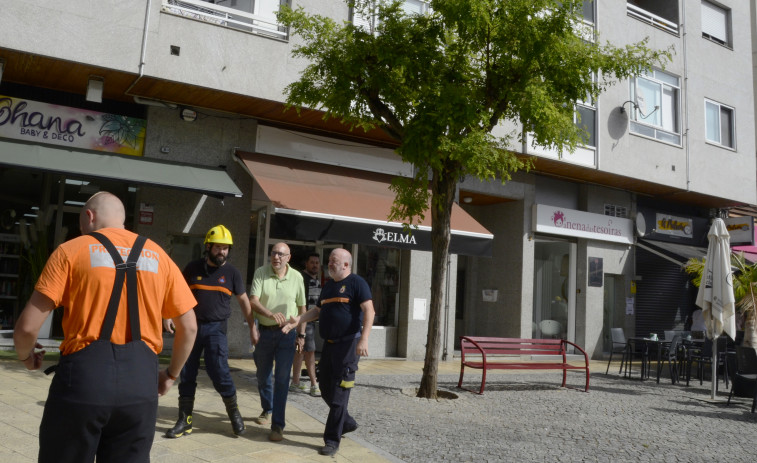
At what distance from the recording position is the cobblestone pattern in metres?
6.07

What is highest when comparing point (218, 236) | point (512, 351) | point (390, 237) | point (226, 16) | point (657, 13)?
point (657, 13)

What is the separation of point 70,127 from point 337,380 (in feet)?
24.4

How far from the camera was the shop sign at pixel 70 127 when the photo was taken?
1008 cm

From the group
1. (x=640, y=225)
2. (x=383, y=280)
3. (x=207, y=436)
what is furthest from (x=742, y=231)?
(x=207, y=436)

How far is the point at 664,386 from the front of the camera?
11.4 m

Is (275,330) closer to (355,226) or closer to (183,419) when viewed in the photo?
(183,419)

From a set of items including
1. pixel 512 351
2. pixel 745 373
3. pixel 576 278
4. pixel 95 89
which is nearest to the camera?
pixel 745 373

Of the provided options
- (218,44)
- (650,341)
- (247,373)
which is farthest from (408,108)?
(650,341)

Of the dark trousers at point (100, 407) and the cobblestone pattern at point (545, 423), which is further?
the cobblestone pattern at point (545, 423)

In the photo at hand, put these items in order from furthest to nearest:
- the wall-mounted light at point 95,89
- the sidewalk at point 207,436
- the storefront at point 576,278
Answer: the storefront at point 576,278 < the wall-mounted light at point 95,89 < the sidewalk at point 207,436

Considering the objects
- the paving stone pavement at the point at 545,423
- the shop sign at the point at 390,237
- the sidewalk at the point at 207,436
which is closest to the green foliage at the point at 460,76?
the shop sign at the point at 390,237

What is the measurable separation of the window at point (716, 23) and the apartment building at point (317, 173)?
755 mm

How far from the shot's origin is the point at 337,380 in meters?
5.54

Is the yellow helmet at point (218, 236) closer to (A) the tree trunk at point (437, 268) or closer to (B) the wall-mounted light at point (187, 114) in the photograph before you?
(A) the tree trunk at point (437, 268)
